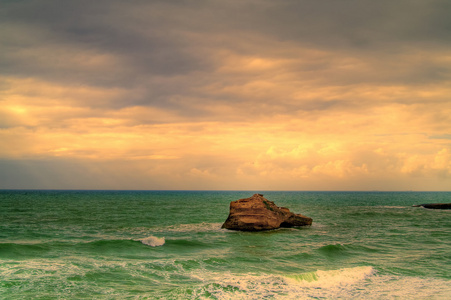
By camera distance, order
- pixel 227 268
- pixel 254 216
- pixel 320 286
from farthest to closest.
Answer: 1. pixel 254 216
2. pixel 227 268
3. pixel 320 286

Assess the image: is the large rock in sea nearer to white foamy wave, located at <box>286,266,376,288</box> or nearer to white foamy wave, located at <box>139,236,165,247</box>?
white foamy wave, located at <box>139,236,165,247</box>

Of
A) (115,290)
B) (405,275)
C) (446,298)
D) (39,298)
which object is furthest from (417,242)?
(39,298)

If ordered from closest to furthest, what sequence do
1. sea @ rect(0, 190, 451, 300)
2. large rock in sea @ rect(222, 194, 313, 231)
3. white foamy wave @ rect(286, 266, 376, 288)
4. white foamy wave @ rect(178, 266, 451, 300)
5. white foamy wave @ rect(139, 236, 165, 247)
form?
white foamy wave @ rect(178, 266, 451, 300)
sea @ rect(0, 190, 451, 300)
white foamy wave @ rect(286, 266, 376, 288)
white foamy wave @ rect(139, 236, 165, 247)
large rock in sea @ rect(222, 194, 313, 231)

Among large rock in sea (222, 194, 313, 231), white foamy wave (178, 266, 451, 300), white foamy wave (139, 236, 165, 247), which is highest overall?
large rock in sea (222, 194, 313, 231)

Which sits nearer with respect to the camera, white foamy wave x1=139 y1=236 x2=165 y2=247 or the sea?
the sea

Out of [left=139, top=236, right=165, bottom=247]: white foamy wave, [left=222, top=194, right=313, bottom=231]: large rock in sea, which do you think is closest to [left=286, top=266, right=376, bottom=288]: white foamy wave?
[left=139, top=236, right=165, bottom=247]: white foamy wave

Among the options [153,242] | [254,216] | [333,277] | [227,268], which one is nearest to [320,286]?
[333,277]

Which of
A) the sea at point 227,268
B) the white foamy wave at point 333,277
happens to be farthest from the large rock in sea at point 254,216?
the white foamy wave at point 333,277

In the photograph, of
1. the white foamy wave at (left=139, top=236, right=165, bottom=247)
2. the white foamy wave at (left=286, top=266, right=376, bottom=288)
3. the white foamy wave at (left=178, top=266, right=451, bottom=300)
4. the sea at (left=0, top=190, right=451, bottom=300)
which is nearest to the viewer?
the white foamy wave at (left=178, top=266, right=451, bottom=300)

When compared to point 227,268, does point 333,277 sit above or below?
above

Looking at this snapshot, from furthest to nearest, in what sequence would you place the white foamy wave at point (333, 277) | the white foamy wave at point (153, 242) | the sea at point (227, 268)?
the white foamy wave at point (153, 242)
the white foamy wave at point (333, 277)
the sea at point (227, 268)

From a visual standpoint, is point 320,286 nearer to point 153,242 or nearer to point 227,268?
point 227,268

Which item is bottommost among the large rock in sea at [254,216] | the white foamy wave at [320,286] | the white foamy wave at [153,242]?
the white foamy wave at [153,242]

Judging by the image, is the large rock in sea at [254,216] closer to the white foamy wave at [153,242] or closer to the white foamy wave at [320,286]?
the white foamy wave at [153,242]
